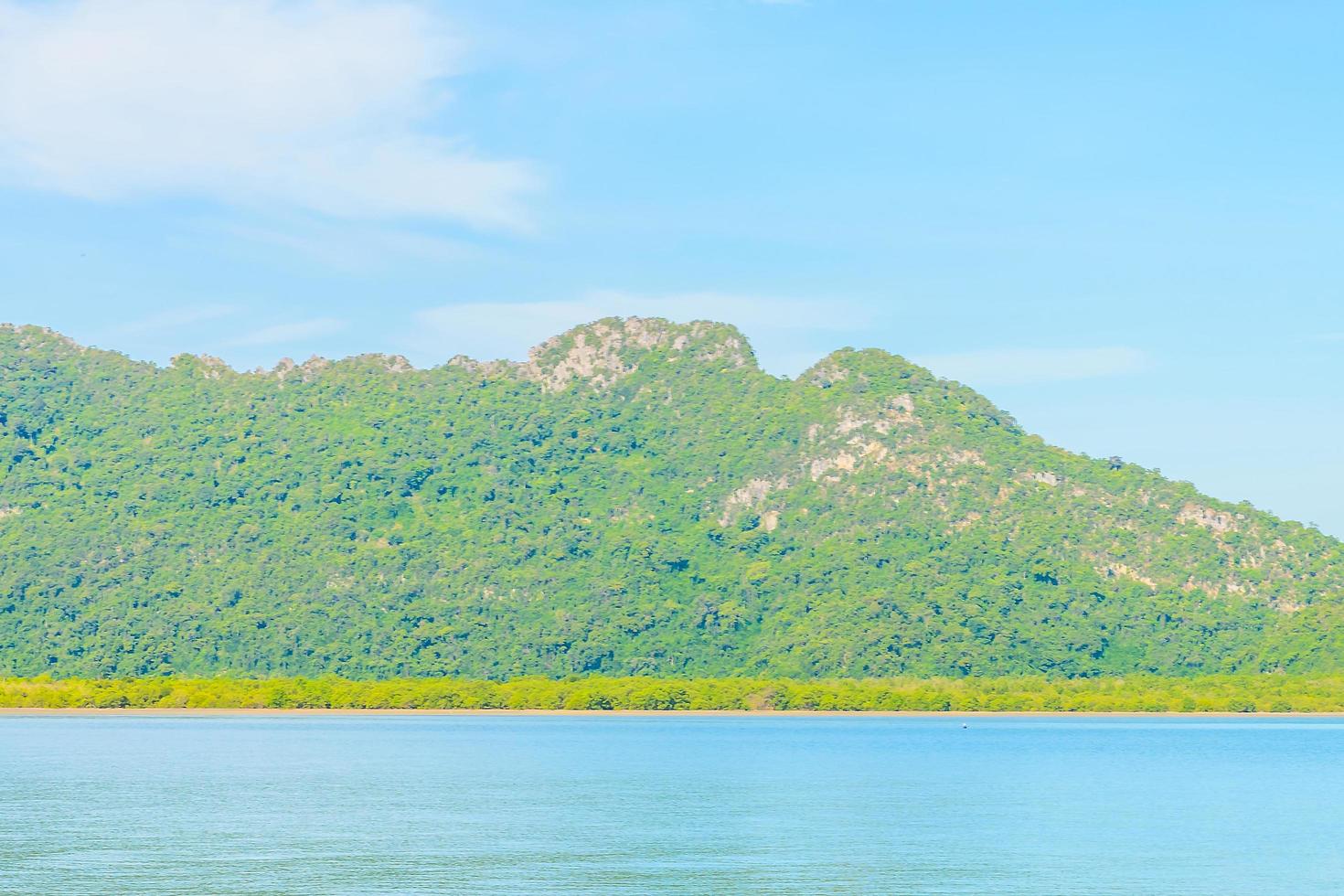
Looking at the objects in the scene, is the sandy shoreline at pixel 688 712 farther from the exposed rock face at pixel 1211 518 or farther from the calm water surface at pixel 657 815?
the calm water surface at pixel 657 815

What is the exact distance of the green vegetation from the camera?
153125 mm

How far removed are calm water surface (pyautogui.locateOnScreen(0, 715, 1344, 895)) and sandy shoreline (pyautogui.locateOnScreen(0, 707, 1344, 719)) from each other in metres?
32.5

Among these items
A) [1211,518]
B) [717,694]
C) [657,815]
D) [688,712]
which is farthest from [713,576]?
[657,815]

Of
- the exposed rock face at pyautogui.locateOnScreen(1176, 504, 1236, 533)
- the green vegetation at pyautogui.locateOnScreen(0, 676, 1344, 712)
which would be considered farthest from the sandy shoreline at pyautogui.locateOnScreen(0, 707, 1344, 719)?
the exposed rock face at pyautogui.locateOnScreen(1176, 504, 1236, 533)

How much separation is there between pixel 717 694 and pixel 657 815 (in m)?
92.6

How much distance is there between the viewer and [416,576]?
591 ft

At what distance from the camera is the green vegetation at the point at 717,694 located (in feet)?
502

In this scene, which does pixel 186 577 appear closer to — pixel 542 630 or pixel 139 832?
pixel 542 630

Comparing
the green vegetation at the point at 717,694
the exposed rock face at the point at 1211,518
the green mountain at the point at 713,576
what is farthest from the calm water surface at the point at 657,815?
the exposed rock face at the point at 1211,518

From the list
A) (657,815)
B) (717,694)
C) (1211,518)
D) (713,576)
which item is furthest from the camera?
(713,576)

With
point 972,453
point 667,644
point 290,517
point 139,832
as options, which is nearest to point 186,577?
point 290,517

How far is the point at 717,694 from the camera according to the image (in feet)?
517

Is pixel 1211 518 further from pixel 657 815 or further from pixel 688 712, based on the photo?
pixel 657 815

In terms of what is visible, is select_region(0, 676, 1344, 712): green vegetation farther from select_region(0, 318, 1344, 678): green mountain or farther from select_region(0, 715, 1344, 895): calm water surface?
select_region(0, 715, 1344, 895): calm water surface
